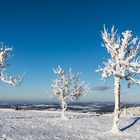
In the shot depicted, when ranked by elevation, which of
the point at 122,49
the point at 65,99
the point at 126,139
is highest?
the point at 122,49

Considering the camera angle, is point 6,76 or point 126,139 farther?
point 6,76

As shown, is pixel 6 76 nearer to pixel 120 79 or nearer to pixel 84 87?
pixel 120 79

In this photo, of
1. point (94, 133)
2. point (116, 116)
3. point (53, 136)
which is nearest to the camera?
point (53, 136)

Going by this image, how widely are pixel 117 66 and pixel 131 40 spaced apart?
303 cm

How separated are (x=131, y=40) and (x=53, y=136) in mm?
13816

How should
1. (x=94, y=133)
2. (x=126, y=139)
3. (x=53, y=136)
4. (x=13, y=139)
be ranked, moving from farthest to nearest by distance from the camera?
(x=94, y=133)
(x=126, y=139)
(x=53, y=136)
(x=13, y=139)

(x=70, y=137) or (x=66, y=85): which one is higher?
(x=66, y=85)

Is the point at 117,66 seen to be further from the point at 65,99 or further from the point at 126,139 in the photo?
Result: the point at 65,99

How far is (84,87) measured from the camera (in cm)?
5772

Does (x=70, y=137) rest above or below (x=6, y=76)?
below

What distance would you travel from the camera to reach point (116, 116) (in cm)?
3922

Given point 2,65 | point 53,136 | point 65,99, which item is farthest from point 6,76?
point 65,99

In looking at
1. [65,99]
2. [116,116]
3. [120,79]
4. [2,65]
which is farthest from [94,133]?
[65,99]

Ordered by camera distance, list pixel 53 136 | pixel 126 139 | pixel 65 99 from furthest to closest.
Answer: pixel 65 99
pixel 126 139
pixel 53 136
